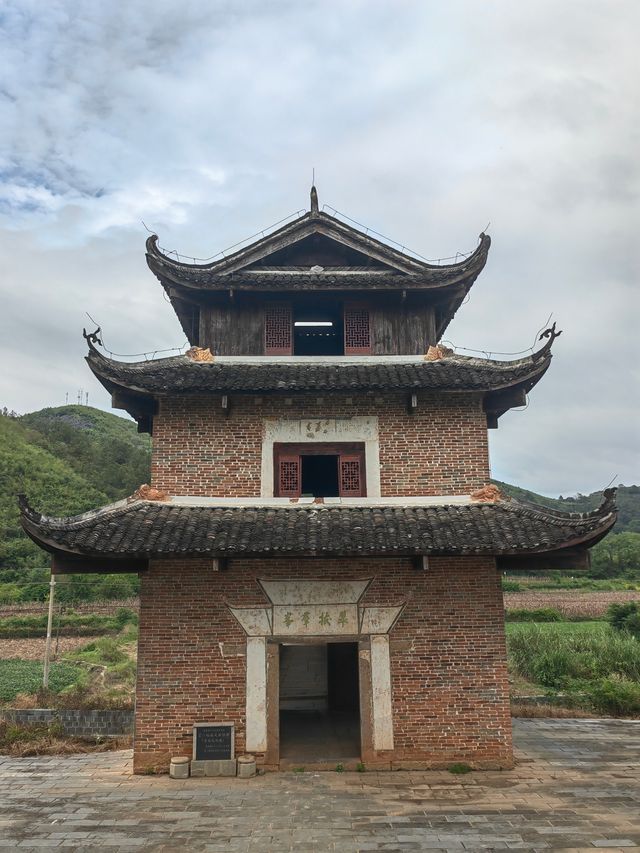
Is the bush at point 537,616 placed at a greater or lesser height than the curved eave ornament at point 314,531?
lesser

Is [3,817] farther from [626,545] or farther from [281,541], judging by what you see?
[626,545]

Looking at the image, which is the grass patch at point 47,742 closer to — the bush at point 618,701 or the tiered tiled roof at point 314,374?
the tiered tiled roof at point 314,374

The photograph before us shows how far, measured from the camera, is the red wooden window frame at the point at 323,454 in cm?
1165

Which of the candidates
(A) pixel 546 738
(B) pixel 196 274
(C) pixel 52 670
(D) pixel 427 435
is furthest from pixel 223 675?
(C) pixel 52 670

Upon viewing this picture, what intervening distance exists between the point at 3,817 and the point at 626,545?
257 feet

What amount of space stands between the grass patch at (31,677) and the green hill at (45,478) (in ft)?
55.9

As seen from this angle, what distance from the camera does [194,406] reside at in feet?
38.8

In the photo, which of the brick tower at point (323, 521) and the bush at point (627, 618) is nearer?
the brick tower at point (323, 521)

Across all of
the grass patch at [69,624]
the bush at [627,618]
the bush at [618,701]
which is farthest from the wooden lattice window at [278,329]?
the grass patch at [69,624]

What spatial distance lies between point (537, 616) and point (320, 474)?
3526 centimetres

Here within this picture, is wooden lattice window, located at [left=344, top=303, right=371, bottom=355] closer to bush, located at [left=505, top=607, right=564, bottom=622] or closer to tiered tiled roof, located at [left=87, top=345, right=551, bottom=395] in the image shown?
tiered tiled roof, located at [left=87, top=345, right=551, bottom=395]

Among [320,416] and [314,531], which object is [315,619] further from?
[320,416]

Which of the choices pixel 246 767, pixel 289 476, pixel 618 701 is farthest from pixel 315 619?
pixel 618 701

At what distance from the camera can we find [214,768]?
32.8ft
